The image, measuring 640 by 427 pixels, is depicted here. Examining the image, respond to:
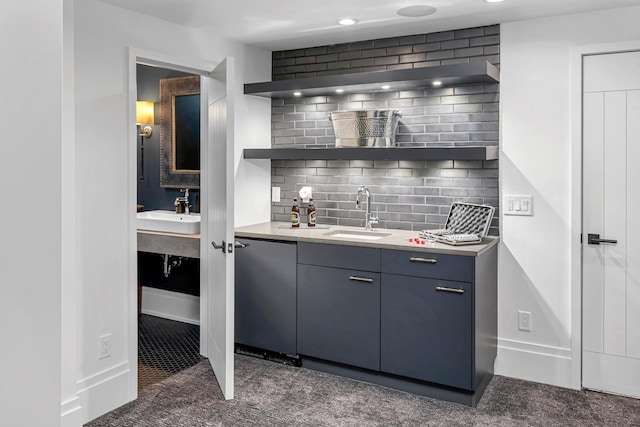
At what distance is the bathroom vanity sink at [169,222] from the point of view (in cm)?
389

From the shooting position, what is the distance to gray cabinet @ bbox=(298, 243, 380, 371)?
10.5 ft

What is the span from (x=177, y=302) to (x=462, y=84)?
116 inches

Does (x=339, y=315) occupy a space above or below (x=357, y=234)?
below

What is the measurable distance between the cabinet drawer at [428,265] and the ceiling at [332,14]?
1.40 metres

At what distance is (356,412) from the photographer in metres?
2.89

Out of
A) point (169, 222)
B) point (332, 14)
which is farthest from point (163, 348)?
point (332, 14)

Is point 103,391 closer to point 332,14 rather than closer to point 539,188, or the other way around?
point 332,14

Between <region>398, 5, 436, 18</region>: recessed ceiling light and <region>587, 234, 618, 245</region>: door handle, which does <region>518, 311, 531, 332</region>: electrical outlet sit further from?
<region>398, 5, 436, 18</region>: recessed ceiling light

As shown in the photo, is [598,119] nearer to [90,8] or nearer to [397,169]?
[397,169]

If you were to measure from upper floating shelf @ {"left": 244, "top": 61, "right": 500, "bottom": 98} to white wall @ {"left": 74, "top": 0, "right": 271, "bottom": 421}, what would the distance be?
90cm

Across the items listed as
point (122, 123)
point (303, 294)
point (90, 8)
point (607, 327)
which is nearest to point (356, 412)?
point (303, 294)

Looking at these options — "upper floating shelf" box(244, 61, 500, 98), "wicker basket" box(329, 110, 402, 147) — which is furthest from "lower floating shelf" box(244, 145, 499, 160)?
"upper floating shelf" box(244, 61, 500, 98)

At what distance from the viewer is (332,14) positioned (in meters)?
3.10

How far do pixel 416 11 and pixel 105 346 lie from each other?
2599 mm
